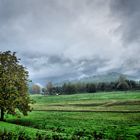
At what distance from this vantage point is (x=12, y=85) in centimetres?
6769

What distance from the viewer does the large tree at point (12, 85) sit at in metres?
66.2

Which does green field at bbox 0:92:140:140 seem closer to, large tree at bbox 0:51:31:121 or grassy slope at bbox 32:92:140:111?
large tree at bbox 0:51:31:121

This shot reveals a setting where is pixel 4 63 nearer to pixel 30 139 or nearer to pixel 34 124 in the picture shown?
pixel 34 124

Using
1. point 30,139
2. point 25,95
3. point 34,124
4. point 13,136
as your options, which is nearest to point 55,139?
point 30,139

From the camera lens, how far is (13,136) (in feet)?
126

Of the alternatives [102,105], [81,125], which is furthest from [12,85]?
[102,105]

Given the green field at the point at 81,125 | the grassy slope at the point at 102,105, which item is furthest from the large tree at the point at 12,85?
the grassy slope at the point at 102,105

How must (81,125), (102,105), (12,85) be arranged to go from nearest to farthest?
(81,125) → (12,85) → (102,105)

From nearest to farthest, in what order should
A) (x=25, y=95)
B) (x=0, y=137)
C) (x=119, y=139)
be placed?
(x=0, y=137) < (x=119, y=139) < (x=25, y=95)

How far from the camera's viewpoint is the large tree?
66.2 m

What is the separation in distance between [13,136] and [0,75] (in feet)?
102

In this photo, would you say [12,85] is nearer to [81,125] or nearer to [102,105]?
[81,125]

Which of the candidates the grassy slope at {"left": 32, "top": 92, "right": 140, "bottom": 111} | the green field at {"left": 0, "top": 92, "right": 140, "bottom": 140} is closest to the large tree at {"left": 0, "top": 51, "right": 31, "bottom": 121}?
the green field at {"left": 0, "top": 92, "right": 140, "bottom": 140}

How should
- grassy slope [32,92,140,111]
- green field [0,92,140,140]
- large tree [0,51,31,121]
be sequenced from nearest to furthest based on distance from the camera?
green field [0,92,140,140] < large tree [0,51,31,121] < grassy slope [32,92,140,111]
